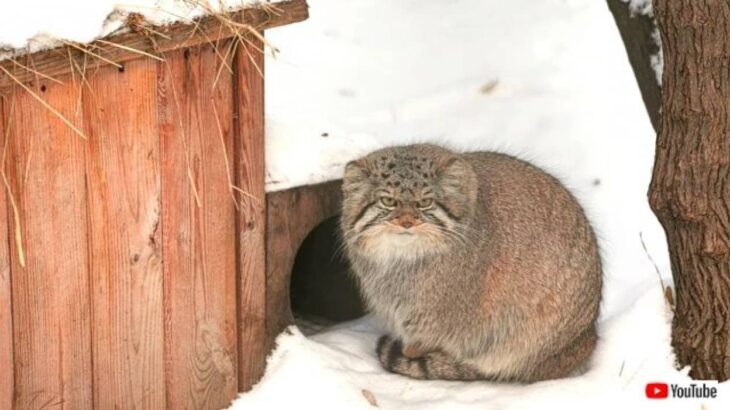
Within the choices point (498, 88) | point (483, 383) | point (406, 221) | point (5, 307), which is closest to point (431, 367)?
point (483, 383)

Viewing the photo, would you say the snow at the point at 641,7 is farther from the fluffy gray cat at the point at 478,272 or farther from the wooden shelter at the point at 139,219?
the wooden shelter at the point at 139,219

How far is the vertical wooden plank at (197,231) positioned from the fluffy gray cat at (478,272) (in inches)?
25.3

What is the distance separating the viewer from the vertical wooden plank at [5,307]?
4.88m

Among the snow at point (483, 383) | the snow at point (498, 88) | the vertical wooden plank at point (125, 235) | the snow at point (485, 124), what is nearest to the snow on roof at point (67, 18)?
the vertical wooden plank at point (125, 235)

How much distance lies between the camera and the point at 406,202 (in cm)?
579

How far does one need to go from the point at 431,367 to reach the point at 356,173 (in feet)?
3.01

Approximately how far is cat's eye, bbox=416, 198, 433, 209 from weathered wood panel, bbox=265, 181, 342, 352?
0.48 meters

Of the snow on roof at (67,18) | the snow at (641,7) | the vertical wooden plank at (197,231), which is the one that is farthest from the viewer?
the snow at (641,7)

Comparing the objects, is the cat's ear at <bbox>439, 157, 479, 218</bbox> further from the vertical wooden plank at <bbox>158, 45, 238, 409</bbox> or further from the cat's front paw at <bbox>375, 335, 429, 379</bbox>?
the vertical wooden plank at <bbox>158, 45, 238, 409</bbox>

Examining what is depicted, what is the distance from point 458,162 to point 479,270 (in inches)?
18.4

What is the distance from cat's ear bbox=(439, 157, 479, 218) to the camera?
5.89 meters

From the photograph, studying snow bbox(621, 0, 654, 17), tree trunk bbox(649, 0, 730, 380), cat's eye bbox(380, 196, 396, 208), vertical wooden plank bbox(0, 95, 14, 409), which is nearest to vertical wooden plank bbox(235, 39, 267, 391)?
cat's eye bbox(380, 196, 396, 208)

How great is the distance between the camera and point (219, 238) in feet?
18.1

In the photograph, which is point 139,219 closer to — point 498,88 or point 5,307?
point 5,307
